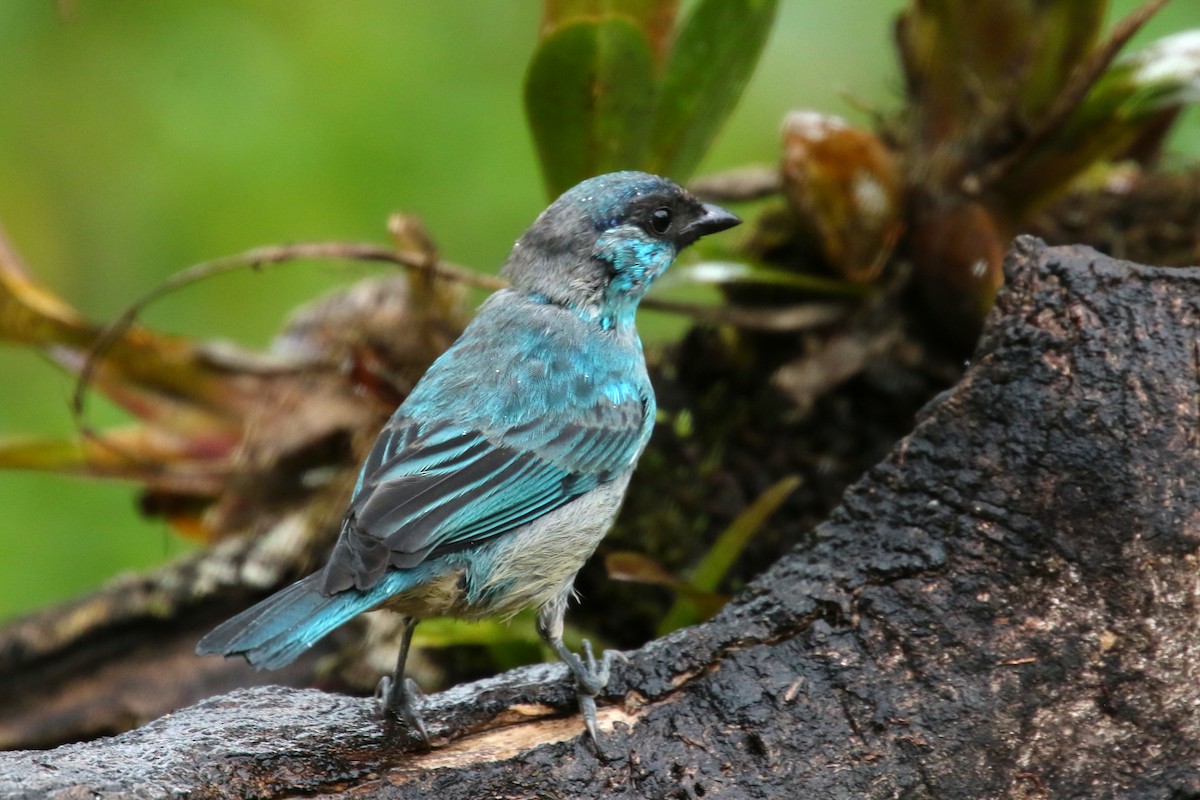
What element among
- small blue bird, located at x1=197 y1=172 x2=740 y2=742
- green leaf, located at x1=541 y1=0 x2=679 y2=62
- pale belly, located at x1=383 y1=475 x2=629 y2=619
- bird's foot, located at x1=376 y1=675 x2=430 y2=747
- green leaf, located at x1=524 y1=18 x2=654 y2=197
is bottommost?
bird's foot, located at x1=376 y1=675 x2=430 y2=747

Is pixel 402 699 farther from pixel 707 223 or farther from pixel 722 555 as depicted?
pixel 707 223

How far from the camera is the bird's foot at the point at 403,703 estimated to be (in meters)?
2.57

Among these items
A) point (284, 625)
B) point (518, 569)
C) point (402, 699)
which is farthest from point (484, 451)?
point (284, 625)

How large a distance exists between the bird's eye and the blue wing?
1.22ft

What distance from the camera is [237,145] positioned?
5895 mm

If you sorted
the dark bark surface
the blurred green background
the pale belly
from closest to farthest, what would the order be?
the dark bark surface < the pale belly < the blurred green background

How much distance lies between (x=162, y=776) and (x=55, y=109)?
4994mm

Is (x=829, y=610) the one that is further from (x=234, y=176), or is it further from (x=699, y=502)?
(x=234, y=176)

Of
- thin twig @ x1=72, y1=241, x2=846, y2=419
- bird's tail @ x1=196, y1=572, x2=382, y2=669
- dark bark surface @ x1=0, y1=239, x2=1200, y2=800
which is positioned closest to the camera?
bird's tail @ x1=196, y1=572, x2=382, y2=669

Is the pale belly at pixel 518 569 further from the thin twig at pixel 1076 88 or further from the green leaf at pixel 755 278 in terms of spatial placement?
the thin twig at pixel 1076 88

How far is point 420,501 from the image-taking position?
2686 mm

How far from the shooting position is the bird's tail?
2.29m

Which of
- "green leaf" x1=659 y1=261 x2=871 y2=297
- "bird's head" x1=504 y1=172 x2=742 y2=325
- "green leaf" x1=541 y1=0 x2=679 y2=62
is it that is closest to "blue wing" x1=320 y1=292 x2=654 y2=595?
"bird's head" x1=504 y1=172 x2=742 y2=325

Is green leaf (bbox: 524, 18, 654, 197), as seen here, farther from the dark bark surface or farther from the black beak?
the dark bark surface
